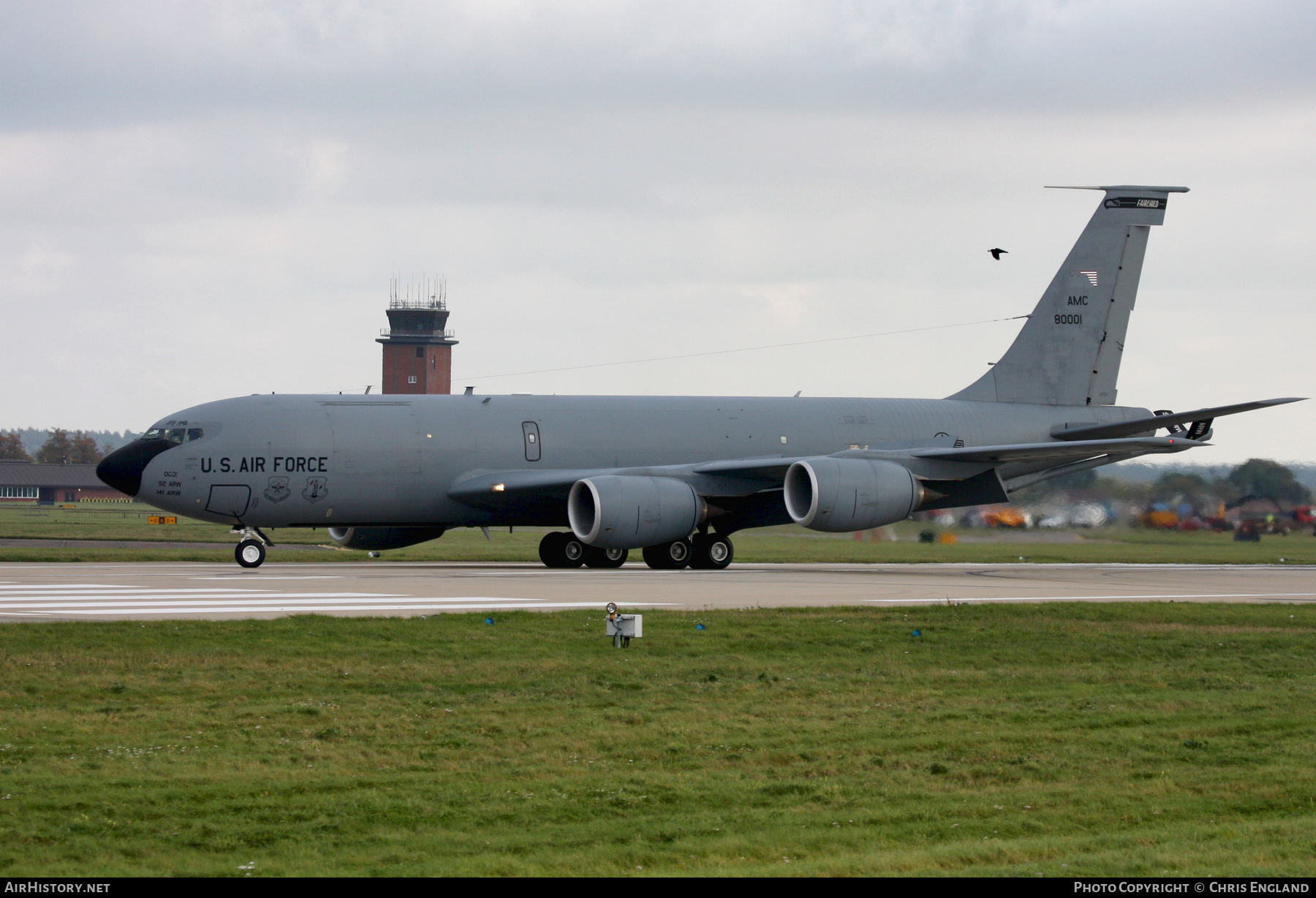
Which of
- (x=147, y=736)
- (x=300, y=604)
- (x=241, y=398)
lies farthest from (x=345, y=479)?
(x=147, y=736)

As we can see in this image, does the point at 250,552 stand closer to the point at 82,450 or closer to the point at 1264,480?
the point at 1264,480

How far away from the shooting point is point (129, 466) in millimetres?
27484

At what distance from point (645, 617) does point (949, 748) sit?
7.55 m

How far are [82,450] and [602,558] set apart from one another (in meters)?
143

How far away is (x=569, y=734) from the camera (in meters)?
9.90

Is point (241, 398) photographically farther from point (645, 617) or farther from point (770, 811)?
point (770, 811)

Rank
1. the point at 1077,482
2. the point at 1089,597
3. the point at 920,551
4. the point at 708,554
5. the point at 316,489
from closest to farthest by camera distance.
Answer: the point at 1089,597 < the point at 316,489 < the point at 708,554 < the point at 920,551 < the point at 1077,482

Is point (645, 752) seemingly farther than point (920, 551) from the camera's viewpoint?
No

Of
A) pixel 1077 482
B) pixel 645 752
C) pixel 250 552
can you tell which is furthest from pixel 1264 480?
pixel 645 752

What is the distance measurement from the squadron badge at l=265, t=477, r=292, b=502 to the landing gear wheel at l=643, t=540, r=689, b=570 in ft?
23.2

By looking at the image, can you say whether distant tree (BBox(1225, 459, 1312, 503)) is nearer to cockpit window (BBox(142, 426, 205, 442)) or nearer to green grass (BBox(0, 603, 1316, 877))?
green grass (BBox(0, 603, 1316, 877))

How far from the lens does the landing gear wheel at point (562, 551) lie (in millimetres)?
30422

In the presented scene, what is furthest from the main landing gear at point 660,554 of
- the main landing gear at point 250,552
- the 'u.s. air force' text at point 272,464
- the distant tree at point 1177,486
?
the distant tree at point 1177,486

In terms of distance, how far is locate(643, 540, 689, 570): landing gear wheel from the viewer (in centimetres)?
2995
